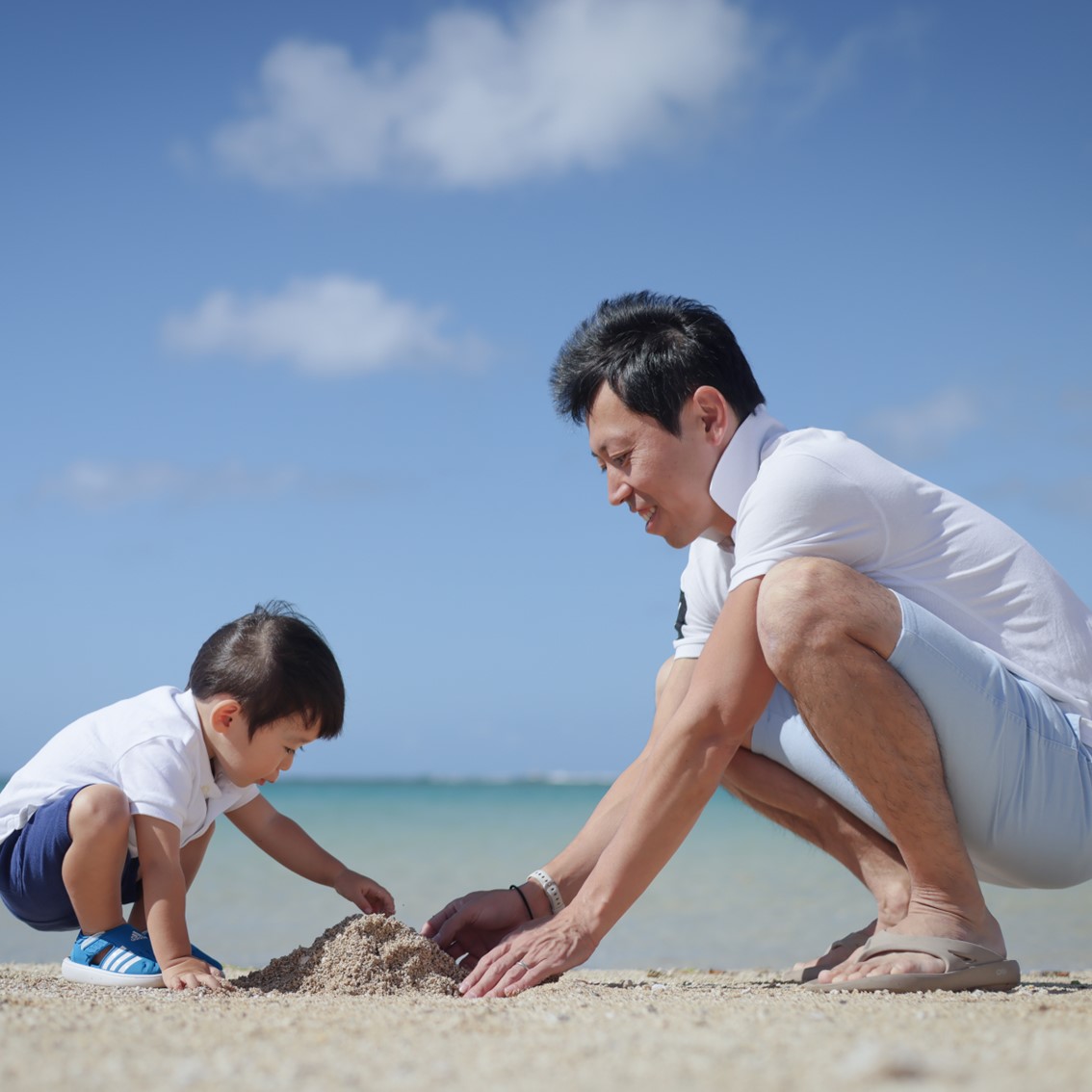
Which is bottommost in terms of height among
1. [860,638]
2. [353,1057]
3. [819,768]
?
[353,1057]

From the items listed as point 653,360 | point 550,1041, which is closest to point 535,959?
point 550,1041

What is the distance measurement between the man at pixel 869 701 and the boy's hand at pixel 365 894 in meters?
0.38

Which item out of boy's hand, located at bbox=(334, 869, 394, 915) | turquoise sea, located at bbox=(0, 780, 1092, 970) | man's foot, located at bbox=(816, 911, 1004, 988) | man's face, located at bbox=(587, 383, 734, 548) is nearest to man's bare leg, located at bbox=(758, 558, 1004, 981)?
man's foot, located at bbox=(816, 911, 1004, 988)

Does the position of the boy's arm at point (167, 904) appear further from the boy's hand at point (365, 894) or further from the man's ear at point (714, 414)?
the man's ear at point (714, 414)

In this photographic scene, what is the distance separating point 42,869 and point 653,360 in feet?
6.62

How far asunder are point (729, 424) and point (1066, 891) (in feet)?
19.6

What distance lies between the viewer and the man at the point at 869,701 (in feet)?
7.99

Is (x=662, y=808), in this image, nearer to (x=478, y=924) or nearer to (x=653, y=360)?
(x=478, y=924)

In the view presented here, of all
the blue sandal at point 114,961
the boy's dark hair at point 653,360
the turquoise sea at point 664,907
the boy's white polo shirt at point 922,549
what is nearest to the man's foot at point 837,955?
the boy's white polo shirt at point 922,549

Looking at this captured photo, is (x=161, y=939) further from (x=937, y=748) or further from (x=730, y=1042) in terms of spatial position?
(x=937, y=748)

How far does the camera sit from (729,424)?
9.61 feet

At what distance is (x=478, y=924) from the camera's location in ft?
9.61

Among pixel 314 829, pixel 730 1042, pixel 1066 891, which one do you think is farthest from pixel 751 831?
pixel 730 1042

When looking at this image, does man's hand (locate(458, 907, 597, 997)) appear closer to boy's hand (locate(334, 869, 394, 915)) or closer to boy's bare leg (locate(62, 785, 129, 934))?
boy's hand (locate(334, 869, 394, 915))
